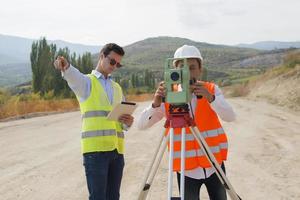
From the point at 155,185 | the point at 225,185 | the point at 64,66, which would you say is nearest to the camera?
the point at 225,185

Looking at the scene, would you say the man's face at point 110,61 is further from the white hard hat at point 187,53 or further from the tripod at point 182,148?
the tripod at point 182,148

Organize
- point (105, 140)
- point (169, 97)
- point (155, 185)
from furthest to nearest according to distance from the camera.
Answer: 1. point (155, 185)
2. point (105, 140)
3. point (169, 97)

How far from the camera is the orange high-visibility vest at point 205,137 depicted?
9.20 feet

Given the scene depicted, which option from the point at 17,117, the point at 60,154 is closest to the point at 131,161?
the point at 60,154

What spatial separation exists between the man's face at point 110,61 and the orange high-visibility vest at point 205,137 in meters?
0.67

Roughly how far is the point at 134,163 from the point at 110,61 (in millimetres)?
4142

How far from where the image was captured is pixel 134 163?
7.24 m

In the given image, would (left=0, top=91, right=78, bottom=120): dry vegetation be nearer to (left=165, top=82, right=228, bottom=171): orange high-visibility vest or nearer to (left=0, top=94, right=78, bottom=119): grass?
(left=0, top=94, right=78, bottom=119): grass

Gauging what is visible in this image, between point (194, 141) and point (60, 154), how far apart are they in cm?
587

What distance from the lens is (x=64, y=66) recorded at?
3.05 metres

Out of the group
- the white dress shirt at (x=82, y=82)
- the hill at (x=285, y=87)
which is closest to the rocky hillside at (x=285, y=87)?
the hill at (x=285, y=87)

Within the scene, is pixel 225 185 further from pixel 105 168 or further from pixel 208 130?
pixel 105 168

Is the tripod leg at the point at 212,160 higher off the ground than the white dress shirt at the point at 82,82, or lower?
lower

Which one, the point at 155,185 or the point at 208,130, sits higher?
the point at 208,130
